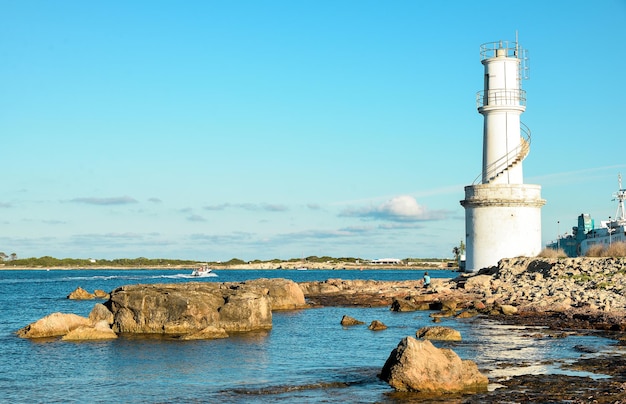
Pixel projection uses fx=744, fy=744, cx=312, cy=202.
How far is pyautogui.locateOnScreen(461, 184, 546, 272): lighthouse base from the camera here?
40500 mm

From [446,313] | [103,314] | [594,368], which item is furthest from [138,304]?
[594,368]

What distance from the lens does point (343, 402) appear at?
15859mm

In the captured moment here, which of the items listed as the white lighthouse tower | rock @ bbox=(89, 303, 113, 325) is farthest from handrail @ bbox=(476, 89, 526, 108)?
rock @ bbox=(89, 303, 113, 325)

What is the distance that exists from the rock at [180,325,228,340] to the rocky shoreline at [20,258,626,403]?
38 millimetres

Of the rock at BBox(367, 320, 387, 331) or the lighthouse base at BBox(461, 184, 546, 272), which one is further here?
the lighthouse base at BBox(461, 184, 546, 272)

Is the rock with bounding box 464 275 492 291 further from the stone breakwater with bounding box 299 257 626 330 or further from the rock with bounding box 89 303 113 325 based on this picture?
the rock with bounding box 89 303 113 325

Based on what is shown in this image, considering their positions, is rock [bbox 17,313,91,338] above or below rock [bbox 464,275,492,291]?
below

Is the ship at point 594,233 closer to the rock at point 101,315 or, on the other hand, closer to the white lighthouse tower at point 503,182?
the white lighthouse tower at point 503,182

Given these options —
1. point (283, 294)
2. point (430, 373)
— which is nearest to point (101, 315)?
point (283, 294)

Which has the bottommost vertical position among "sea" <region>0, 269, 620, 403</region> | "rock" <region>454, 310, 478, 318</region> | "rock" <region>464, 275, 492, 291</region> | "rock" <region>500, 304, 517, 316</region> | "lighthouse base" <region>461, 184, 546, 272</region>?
"sea" <region>0, 269, 620, 403</region>

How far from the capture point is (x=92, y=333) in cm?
2783

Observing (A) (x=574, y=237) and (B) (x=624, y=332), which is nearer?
(B) (x=624, y=332)

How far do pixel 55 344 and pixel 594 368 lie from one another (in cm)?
1809

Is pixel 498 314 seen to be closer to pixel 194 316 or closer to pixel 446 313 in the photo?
pixel 446 313
